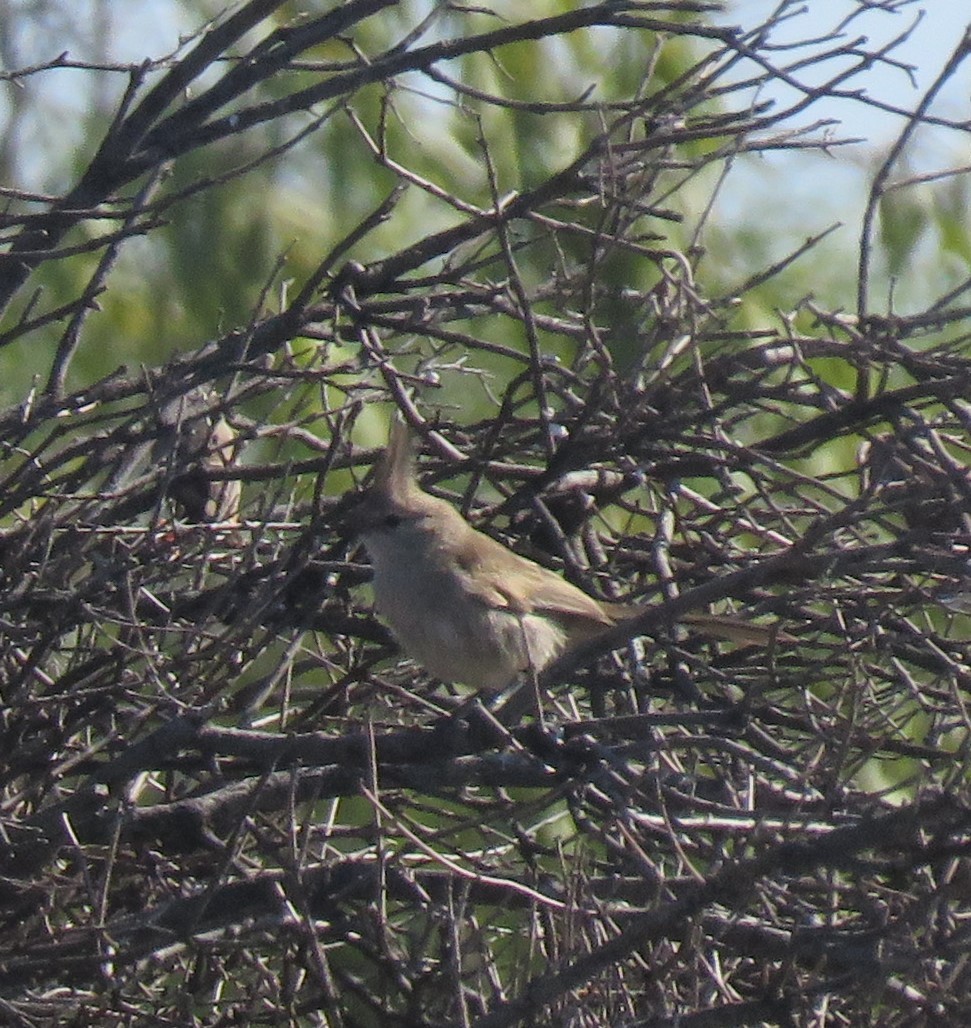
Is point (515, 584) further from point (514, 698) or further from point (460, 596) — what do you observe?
point (514, 698)

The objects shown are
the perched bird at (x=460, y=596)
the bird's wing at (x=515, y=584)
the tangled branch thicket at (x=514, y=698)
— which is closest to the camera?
the tangled branch thicket at (x=514, y=698)

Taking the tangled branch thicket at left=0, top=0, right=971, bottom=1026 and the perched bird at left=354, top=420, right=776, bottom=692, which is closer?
the tangled branch thicket at left=0, top=0, right=971, bottom=1026

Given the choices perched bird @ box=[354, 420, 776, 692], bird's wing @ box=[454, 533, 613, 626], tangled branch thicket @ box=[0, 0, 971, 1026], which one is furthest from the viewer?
bird's wing @ box=[454, 533, 613, 626]

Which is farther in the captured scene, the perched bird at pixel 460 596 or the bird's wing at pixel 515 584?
the bird's wing at pixel 515 584

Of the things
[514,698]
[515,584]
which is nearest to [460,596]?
[515,584]

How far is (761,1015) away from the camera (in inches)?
122

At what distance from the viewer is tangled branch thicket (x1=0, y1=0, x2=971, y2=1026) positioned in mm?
3225

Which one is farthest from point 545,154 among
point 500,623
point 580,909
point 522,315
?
point 580,909

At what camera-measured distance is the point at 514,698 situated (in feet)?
12.6

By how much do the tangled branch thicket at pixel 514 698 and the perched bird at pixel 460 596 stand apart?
0.09 metres

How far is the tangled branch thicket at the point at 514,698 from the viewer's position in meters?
3.22

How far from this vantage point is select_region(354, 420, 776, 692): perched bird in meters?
4.50

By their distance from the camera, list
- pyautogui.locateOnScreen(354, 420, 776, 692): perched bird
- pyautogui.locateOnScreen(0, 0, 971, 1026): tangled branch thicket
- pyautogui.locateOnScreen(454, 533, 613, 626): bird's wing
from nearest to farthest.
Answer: pyautogui.locateOnScreen(0, 0, 971, 1026): tangled branch thicket → pyautogui.locateOnScreen(354, 420, 776, 692): perched bird → pyautogui.locateOnScreen(454, 533, 613, 626): bird's wing

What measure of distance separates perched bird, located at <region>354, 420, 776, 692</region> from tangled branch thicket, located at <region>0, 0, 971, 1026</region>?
0.09 m
